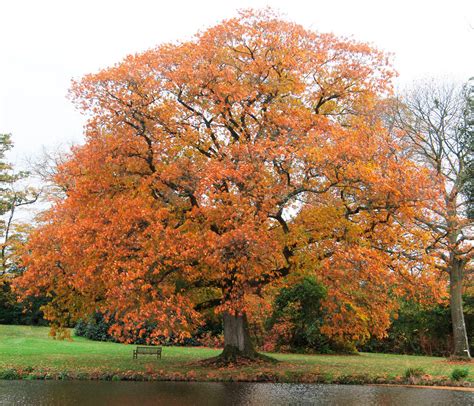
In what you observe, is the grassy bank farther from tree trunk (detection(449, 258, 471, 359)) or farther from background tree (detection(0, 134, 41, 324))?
background tree (detection(0, 134, 41, 324))

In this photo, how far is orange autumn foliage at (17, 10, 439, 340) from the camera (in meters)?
14.4

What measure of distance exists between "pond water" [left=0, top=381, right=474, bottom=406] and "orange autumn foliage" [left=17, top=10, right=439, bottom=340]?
1.69m

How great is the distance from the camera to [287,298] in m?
26.5

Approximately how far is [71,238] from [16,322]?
28.8 meters

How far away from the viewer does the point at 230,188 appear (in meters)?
15.5

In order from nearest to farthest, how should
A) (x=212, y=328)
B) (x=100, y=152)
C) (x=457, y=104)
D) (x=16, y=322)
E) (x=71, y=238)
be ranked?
(x=71, y=238), (x=100, y=152), (x=457, y=104), (x=212, y=328), (x=16, y=322)

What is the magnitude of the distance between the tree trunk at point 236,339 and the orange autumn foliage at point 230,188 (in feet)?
3.05

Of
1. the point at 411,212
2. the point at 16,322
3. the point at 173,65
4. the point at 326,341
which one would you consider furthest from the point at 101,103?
the point at 16,322

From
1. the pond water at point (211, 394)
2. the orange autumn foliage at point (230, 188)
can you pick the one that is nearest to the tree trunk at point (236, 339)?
the orange autumn foliage at point (230, 188)

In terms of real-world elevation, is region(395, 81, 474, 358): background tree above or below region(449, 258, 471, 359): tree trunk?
above

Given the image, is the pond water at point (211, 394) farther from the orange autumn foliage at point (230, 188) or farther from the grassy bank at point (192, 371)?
the orange autumn foliage at point (230, 188)

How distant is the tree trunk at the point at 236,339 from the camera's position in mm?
17750

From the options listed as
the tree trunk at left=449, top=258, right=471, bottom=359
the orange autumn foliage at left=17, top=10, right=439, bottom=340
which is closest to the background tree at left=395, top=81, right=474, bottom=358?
the tree trunk at left=449, top=258, right=471, bottom=359

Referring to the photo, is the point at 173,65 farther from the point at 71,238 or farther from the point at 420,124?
the point at 420,124
